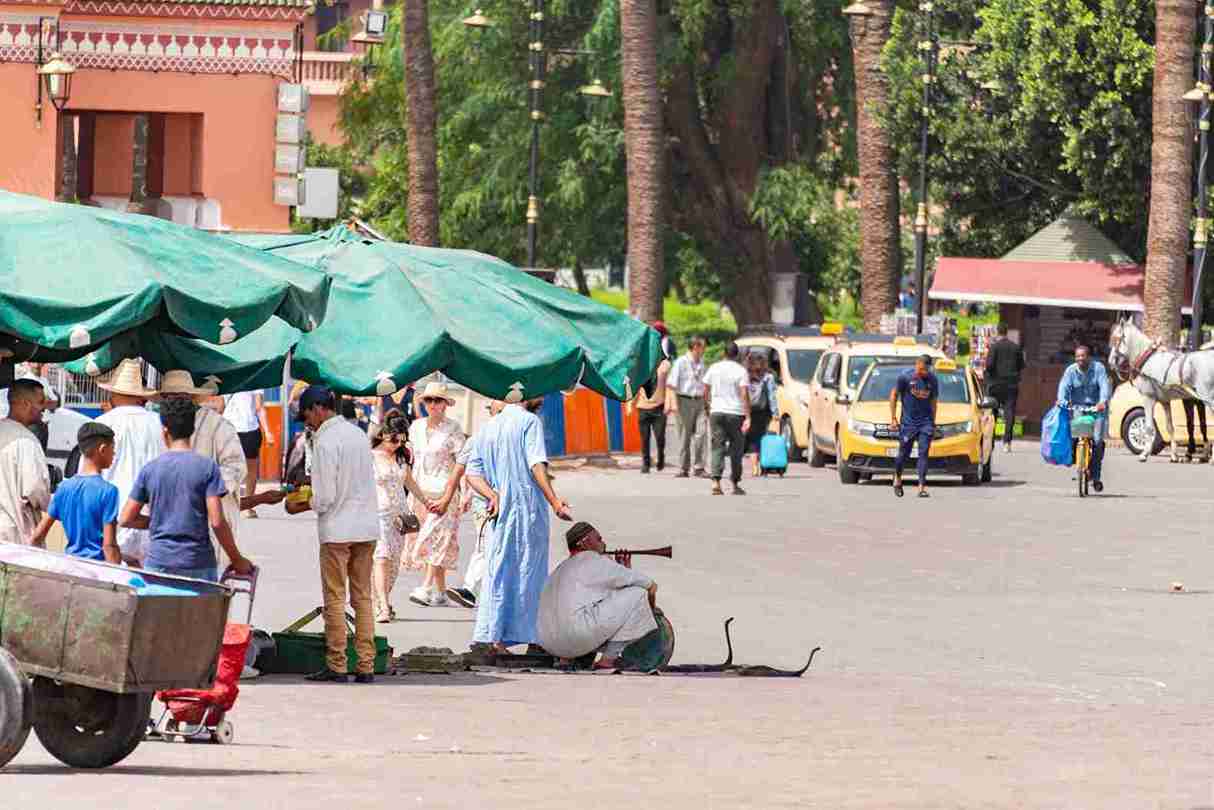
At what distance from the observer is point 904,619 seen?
1931 cm

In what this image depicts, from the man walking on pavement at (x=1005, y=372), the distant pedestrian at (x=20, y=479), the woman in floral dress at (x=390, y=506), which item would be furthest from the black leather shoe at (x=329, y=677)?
the man walking on pavement at (x=1005, y=372)

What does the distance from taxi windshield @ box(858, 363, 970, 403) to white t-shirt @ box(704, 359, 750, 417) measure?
334cm

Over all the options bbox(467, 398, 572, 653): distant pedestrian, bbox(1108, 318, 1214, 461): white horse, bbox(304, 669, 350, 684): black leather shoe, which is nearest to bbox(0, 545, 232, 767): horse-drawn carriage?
bbox(304, 669, 350, 684): black leather shoe

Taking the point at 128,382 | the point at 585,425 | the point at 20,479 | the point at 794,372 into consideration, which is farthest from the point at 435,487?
the point at 794,372

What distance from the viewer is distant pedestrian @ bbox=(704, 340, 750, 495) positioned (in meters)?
31.2

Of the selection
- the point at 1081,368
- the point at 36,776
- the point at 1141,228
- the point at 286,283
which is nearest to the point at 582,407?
the point at 1081,368

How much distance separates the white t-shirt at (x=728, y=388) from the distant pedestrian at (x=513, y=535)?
14.3 m

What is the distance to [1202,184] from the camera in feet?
140

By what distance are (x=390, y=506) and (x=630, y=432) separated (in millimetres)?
20642

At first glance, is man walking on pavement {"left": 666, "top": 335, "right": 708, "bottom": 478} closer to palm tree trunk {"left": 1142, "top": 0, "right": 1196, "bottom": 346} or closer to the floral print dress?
palm tree trunk {"left": 1142, "top": 0, "right": 1196, "bottom": 346}

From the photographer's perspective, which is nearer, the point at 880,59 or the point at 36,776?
the point at 36,776

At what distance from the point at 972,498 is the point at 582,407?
7477 mm

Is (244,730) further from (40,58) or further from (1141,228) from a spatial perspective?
(1141,228)

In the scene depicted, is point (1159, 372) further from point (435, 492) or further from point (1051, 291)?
point (435, 492)
